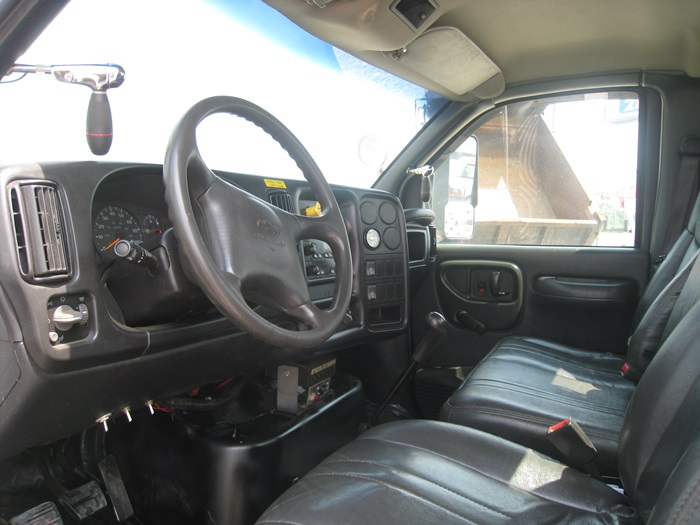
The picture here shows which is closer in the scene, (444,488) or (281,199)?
(444,488)

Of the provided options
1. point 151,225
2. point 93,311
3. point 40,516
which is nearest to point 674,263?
point 151,225

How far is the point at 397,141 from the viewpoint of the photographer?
267cm

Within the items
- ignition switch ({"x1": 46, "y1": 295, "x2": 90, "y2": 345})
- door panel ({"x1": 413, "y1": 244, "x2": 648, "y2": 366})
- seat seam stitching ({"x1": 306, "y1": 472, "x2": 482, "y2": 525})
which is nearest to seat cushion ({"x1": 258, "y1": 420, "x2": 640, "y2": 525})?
seat seam stitching ({"x1": 306, "y1": 472, "x2": 482, "y2": 525})

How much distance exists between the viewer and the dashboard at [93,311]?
92 cm

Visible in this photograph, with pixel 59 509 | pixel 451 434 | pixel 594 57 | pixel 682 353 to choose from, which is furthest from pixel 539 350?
pixel 59 509

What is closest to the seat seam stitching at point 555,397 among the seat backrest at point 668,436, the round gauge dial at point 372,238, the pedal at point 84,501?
the seat backrest at point 668,436

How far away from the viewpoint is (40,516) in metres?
1.32

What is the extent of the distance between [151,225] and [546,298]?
1799 mm

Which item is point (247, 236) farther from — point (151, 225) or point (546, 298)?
point (546, 298)

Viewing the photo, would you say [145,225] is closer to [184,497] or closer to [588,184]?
[184,497]

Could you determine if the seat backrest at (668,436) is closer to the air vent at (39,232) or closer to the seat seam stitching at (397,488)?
the seat seam stitching at (397,488)

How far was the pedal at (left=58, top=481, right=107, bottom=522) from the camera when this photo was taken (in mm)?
1446

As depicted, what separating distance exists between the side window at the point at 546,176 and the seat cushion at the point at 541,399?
0.78 meters

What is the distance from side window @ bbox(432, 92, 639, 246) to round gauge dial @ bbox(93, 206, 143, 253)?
71.6 inches
